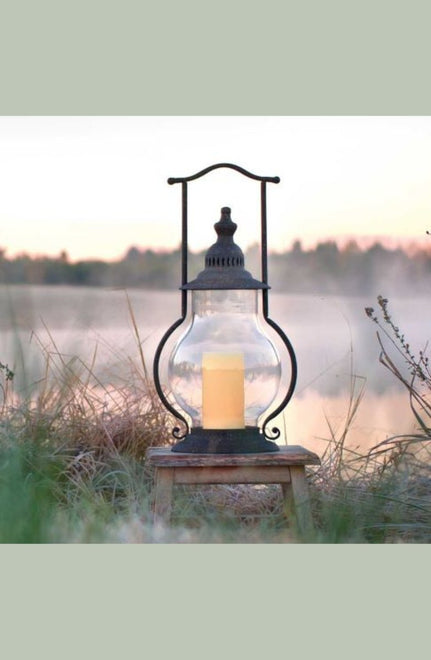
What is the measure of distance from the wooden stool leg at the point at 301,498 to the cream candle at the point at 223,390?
234 millimetres

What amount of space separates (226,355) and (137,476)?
0.92 meters

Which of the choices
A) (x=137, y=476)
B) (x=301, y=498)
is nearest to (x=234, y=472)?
(x=301, y=498)

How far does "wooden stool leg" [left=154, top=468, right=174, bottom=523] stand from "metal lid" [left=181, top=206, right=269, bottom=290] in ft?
2.01

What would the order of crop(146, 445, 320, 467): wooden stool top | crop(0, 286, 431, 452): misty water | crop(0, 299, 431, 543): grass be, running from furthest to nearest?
crop(0, 286, 431, 452): misty water → crop(0, 299, 431, 543): grass → crop(146, 445, 320, 467): wooden stool top

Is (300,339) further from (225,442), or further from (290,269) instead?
(225,442)

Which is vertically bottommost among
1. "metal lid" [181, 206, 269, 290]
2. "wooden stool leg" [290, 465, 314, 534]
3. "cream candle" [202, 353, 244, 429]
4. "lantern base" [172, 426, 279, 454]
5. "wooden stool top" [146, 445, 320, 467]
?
"wooden stool leg" [290, 465, 314, 534]

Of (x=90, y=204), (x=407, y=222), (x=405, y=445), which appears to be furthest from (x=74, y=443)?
(x=407, y=222)

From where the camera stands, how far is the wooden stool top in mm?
3818

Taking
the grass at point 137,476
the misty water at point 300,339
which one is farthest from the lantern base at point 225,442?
the misty water at point 300,339

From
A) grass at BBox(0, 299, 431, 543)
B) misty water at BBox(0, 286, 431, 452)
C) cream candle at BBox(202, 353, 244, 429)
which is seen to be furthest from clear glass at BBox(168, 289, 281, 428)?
misty water at BBox(0, 286, 431, 452)

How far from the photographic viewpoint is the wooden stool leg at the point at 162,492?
386 cm

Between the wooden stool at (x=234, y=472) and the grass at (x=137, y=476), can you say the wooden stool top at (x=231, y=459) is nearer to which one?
the wooden stool at (x=234, y=472)

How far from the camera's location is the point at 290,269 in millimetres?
4871

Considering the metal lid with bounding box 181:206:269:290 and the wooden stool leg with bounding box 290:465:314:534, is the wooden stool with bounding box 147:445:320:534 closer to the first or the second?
the wooden stool leg with bounding box 290:465:314:534
